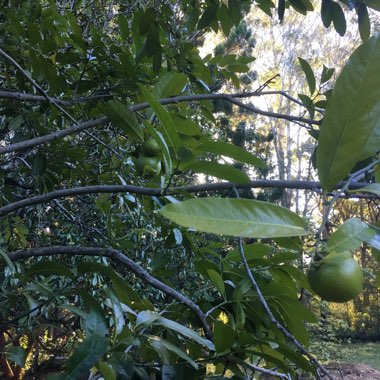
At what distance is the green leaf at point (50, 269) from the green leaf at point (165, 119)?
0.37m

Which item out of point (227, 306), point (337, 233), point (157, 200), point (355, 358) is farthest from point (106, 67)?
point (355, 358)

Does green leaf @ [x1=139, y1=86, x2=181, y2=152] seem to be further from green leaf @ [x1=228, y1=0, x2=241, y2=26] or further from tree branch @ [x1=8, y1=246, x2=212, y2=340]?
green leaf @ [x1=228, y1=0, x2=241, y2=26]

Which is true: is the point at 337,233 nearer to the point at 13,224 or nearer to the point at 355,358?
the point at 13,224

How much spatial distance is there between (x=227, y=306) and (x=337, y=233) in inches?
20.2

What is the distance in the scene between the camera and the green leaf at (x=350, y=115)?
0.45 m

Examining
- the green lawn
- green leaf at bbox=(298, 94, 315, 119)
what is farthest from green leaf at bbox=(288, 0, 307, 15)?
the green lawn

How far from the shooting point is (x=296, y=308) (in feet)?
2.78

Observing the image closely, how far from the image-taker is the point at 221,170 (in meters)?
0.67

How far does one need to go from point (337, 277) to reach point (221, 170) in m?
0.25

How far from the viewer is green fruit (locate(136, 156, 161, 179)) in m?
0.85

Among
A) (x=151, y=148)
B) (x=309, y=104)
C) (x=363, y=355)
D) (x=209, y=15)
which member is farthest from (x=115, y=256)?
(x=363, y=355)

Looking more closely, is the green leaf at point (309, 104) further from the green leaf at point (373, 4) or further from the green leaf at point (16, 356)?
the green leaf at point (16, 356)

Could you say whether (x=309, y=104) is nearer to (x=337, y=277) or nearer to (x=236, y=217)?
(x=337, y=277)

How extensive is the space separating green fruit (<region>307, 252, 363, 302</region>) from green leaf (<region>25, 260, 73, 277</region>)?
52cm
